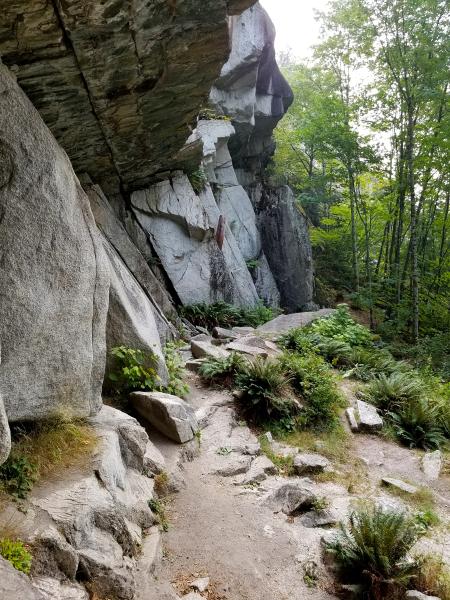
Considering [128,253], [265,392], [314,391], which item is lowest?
[265,392]

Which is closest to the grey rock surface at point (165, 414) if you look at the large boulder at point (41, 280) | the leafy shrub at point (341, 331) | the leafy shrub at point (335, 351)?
the large boulder at point (41, 280)

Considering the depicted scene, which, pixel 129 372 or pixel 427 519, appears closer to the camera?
pixel 427 519

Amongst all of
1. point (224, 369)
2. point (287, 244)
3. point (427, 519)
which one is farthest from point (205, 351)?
point (287, 244)

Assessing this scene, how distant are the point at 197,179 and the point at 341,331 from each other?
24.7 ft

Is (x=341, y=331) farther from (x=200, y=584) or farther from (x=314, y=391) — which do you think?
(x=200, y=584)

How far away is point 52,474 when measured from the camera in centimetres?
369

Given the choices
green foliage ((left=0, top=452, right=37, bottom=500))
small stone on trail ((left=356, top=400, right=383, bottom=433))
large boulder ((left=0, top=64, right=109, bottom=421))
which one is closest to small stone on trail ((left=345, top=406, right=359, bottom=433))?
small stone on trail ((left=356, top=400, right=383, bottom=433))

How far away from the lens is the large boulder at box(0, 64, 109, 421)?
3891 millimetres

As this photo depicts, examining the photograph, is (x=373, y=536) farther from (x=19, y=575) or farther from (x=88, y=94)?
(x=88, y=94)

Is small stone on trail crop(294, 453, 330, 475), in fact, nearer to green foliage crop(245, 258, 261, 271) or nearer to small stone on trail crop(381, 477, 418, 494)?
small stone on trail crop(381, 477, 418, 494)

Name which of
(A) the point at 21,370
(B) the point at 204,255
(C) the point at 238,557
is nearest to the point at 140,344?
(A) the point at 21,370

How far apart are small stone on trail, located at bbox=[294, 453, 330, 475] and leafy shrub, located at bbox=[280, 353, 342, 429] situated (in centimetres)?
122

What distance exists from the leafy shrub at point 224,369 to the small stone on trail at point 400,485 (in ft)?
10.7

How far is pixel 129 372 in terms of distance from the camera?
605 cm
